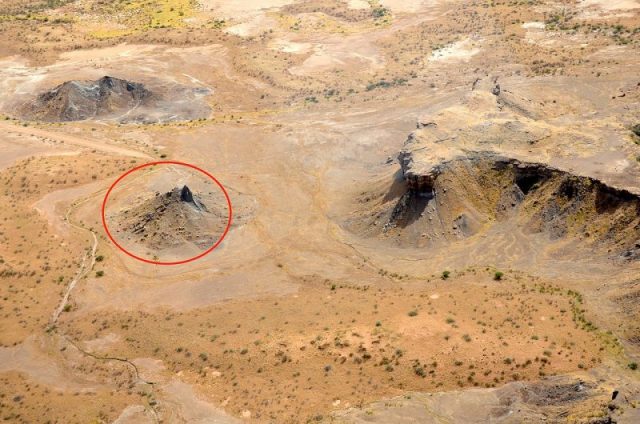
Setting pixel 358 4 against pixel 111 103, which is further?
pixel 358 4

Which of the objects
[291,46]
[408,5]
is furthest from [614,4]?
[291,46]

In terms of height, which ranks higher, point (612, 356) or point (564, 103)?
point (564, 103)

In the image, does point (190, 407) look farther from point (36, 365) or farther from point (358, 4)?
point (358, 4)

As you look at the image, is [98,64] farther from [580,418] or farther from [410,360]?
[580,418]

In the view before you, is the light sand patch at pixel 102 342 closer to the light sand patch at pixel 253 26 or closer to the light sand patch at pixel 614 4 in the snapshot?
the light sand patch at pixel 253 26

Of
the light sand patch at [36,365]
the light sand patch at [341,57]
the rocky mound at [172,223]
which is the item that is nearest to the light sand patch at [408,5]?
the light sand patch at [341,57]

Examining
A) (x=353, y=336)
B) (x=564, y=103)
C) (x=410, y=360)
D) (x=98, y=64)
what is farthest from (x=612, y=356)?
(x=98, y=64)
